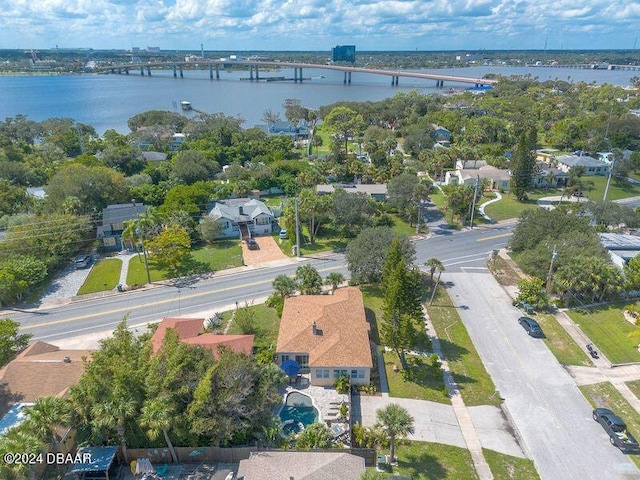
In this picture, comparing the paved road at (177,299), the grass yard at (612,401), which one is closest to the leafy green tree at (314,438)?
the grass yard at (612,401)

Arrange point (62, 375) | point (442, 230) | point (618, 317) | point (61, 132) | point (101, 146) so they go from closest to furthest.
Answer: point (62, 375) < point (618, 317) < point (442, 230) < point (101, 146) < point (61, 132)

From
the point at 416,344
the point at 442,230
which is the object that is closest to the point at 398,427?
the point at 416,344

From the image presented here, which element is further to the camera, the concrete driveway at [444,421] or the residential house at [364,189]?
the residential house at [364,189]

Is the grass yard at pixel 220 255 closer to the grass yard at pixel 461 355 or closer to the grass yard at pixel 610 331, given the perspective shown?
the grass yard at pixel 461 355

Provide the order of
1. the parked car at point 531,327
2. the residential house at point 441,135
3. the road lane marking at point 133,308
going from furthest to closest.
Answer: the residential house at point 441,135, the road lane marking at point 133,308, the parked car at point 531,327

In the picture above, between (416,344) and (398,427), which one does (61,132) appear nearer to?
(416,344)

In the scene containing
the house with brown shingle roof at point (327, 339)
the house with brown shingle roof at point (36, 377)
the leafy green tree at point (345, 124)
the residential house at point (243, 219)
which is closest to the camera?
the house with brown shingle roof at point (36, 377)

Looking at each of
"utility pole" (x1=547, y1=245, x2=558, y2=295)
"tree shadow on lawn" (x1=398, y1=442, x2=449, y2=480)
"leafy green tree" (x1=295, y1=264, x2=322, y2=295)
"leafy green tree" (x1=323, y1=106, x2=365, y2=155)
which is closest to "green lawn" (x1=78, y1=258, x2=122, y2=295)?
"leafy green tree" (x1=295, y1=264, x2=322, y2=295)
